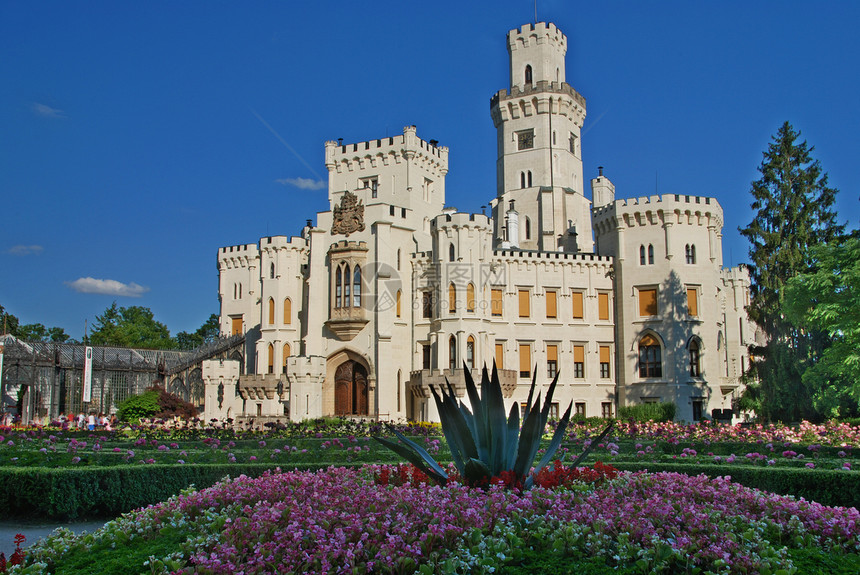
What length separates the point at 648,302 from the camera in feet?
133

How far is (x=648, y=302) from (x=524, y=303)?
21.8 feet

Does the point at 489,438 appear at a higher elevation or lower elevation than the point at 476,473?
higher

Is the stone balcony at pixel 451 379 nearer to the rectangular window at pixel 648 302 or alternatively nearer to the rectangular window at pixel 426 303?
the rectangular window at pixel 426 303

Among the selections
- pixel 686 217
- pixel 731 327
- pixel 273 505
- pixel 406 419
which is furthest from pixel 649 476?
pixel 731 327

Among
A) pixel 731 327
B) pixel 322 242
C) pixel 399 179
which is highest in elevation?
pixel 399 179

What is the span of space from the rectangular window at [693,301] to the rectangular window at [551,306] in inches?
277

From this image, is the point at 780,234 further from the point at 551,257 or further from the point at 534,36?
the point at 534,36

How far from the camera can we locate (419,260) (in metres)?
40.2

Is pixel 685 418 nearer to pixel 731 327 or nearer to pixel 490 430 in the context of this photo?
pixel 731 327

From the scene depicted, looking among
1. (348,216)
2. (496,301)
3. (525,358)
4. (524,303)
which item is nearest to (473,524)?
(496,301)

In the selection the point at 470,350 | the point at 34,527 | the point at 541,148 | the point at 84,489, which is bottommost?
the point at 34,527

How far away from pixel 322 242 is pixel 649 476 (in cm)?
3287

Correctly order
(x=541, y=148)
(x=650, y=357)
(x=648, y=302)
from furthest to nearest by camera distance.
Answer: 1. (x=541, y=148)
2. (x=648, y=302)
3. (x=650, y=357)

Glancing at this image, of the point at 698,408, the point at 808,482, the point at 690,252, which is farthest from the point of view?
the point at 690,252
